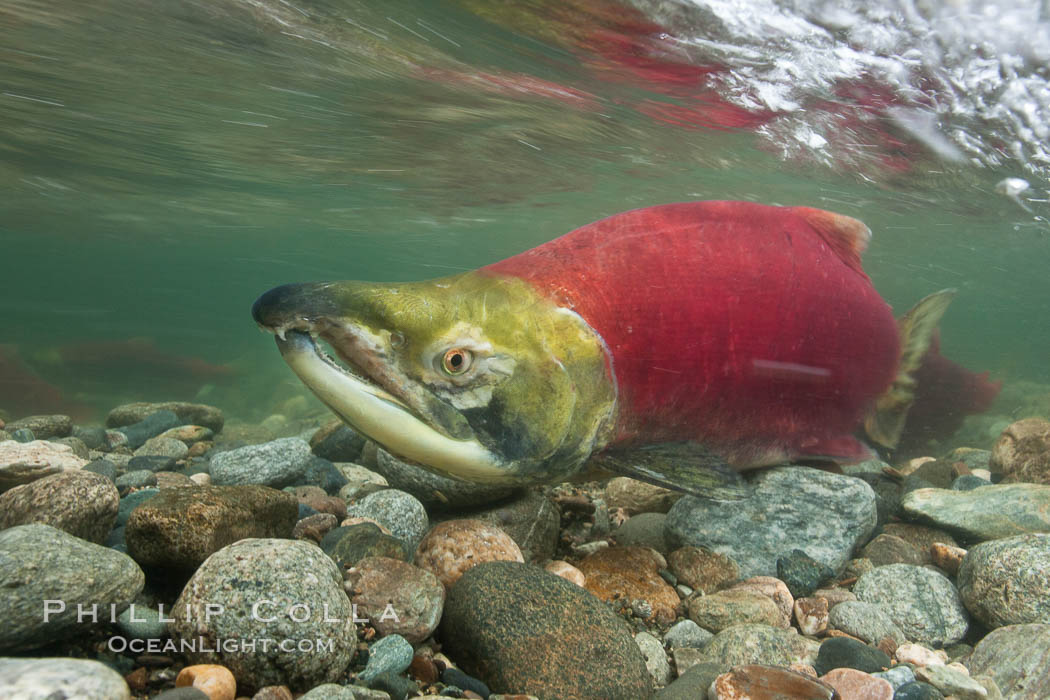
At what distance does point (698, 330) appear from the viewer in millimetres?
3105

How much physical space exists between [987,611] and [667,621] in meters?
1.67

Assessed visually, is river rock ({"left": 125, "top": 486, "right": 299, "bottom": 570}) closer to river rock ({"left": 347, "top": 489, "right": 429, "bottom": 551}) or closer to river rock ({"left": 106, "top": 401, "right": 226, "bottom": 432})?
river rock ({"left": 347, "top": 489, "right": 429, "bottom": 551})

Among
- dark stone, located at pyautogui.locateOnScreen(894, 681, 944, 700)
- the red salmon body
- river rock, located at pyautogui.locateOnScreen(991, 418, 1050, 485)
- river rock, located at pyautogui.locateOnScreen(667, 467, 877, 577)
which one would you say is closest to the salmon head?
the red salmon body

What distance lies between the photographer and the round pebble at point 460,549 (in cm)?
272

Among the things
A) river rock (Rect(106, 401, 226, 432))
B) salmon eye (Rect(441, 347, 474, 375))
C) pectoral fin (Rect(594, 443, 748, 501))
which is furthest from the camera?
river rock (Rect(106, 401, 226, 432))

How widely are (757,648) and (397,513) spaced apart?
73.2 inches

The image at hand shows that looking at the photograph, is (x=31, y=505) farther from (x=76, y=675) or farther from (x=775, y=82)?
(x=775, y=82)

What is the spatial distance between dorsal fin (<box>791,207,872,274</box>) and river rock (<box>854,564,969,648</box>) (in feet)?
6.01

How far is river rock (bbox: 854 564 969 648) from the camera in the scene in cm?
310

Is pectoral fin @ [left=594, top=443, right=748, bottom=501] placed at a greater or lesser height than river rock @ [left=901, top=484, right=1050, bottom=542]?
greater

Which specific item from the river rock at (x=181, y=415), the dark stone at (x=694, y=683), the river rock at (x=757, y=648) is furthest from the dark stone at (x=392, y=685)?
the river rock at (x=181, y=415)

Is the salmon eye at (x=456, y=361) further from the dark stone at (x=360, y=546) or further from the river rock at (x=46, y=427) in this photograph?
the river rock at (x=46, y=427)

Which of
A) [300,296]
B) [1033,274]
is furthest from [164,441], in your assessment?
[1033,274]

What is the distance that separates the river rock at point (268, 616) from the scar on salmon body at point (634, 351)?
22.5 inches
